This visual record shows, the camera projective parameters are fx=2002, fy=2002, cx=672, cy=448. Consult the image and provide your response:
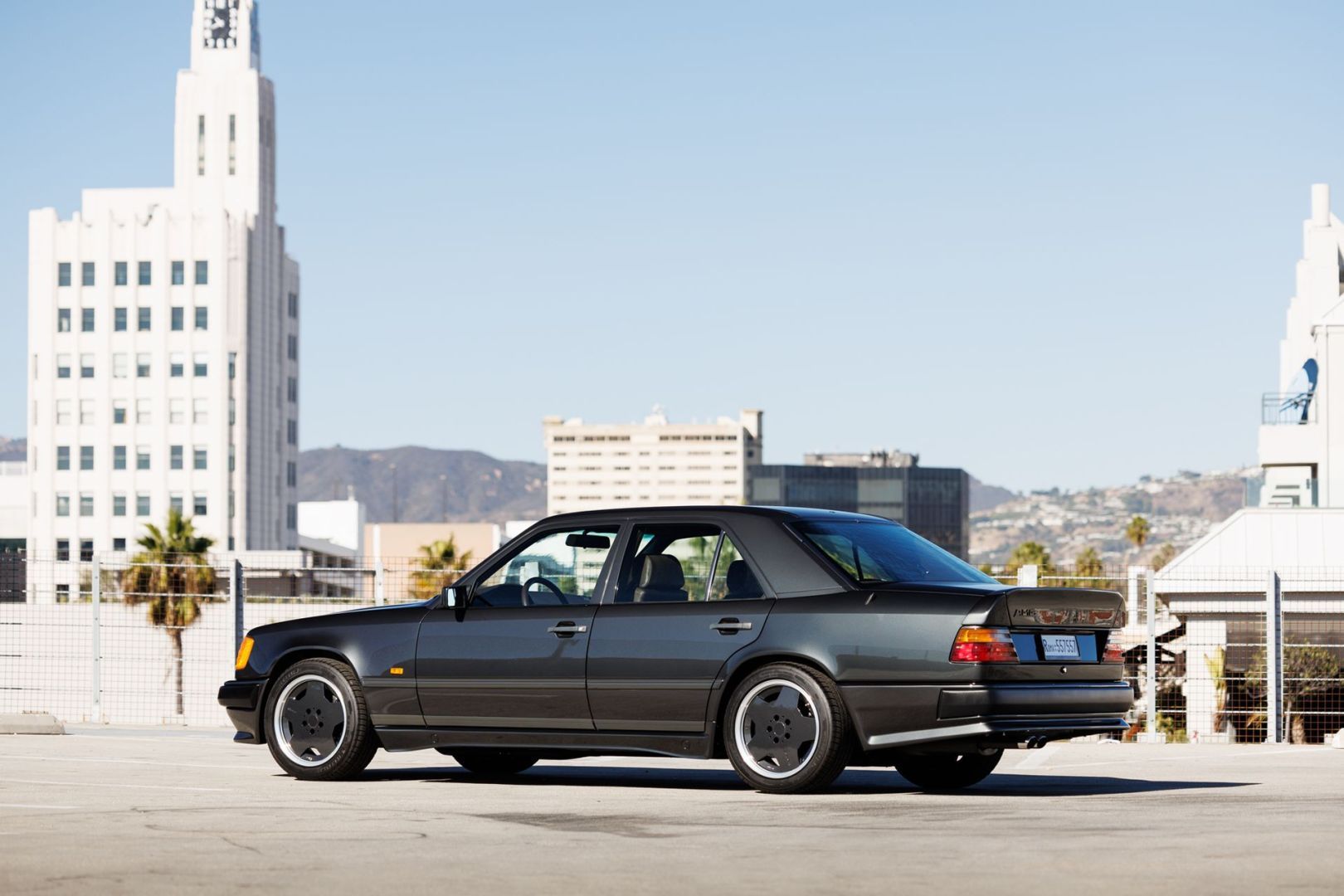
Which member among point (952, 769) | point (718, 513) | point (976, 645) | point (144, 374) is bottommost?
point (952, 769)

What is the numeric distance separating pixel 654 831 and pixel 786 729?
5.93 feet

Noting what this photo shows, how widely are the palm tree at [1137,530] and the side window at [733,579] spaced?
127 meters

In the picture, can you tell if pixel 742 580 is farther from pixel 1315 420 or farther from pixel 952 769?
pixel 1315 420

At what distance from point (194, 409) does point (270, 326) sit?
894 cm

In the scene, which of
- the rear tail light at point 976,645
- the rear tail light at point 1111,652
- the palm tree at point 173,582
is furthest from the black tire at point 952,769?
the palm tree at point 173,582

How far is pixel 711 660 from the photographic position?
10398mm

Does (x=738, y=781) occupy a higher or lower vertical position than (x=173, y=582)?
higher

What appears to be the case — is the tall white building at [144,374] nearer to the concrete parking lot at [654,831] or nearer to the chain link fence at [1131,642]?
the chain link fence at [1131,642]

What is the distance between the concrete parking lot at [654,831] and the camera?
6961 millimetres

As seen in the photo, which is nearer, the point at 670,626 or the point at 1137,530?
the point at 670,626

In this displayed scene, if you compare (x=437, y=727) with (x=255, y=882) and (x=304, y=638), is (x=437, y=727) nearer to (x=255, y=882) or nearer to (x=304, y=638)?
(x=304, y=638)

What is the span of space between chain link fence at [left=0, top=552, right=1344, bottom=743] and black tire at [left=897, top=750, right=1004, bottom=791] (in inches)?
157

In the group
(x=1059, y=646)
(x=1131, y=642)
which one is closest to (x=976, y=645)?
(x=1059, y=646)

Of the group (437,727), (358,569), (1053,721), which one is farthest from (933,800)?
(358,569)
